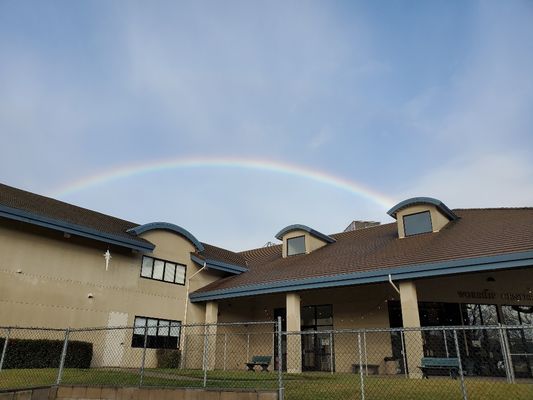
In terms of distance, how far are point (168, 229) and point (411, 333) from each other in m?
13.2

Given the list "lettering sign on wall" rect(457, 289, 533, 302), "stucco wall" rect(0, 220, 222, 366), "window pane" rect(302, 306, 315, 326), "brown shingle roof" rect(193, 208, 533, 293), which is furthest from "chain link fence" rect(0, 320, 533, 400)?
"brown shingle roof" rect(193, 208, 533, 293)

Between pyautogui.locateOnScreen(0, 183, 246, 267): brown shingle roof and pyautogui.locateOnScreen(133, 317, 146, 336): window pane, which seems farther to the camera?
pyautogui.locateOnScreen(133, 317, 146, 336): window pane

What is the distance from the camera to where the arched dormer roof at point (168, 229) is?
2180 centimetres

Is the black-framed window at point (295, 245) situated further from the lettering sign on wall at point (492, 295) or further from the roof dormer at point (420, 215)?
the lettering sign on wall at point (492, 295)

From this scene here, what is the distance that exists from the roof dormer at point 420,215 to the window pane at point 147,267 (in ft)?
38.8

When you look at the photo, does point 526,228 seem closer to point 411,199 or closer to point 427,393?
point 411,199

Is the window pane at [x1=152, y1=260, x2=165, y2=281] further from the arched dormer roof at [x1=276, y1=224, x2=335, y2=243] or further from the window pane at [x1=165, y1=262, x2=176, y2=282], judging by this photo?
the arched dormer roof at [x1=276, y1=224, x2=335, y2=243]

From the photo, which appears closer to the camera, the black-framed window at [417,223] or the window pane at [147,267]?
the black-framed window at [417,223]

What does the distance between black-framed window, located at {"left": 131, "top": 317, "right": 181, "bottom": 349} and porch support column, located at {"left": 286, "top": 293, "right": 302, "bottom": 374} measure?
5.45 m

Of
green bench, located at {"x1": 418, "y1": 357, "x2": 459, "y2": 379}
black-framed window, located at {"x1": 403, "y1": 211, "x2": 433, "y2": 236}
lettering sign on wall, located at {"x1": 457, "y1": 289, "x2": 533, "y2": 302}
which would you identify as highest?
black-framed window, located at {"x1": 403, "y1": 211, "x2": 433, "y2": 236}

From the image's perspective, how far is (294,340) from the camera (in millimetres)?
18500

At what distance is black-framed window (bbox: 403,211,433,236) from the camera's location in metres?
20.0

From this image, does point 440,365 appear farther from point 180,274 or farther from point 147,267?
point 147,267

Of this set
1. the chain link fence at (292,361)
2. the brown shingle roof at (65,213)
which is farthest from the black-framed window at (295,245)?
the chain link fence at (292,361)
